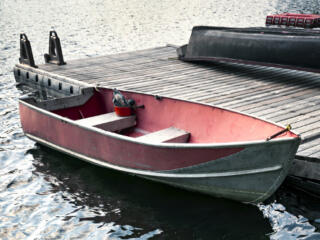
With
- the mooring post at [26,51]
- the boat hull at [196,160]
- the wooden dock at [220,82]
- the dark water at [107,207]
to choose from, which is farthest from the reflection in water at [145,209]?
the mooring post at [26,51]

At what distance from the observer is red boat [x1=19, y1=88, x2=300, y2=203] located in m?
5.86

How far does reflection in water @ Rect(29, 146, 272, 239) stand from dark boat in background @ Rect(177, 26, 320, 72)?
4.94 meters

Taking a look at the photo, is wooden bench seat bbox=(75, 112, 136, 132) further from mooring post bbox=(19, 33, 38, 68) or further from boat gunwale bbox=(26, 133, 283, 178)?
mooring post bbox=(19, 33, 38, 68)

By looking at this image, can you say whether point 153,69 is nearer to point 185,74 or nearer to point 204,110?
point 185,74

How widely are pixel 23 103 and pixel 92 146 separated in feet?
6.97

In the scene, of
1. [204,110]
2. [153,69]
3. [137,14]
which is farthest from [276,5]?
[204,110]

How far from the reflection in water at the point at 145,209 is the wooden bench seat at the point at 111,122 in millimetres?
891

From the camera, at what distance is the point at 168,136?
25.2ft

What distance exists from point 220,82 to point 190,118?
3.17m

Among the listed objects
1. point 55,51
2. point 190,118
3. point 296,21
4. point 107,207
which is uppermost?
point 296,21

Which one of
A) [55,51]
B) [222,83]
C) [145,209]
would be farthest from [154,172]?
[55,51]

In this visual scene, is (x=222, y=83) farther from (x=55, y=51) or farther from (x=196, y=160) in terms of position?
(x=55, y=51)

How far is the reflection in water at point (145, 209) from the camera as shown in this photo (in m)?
6.28

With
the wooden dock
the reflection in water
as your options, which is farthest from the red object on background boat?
the reflection in water
